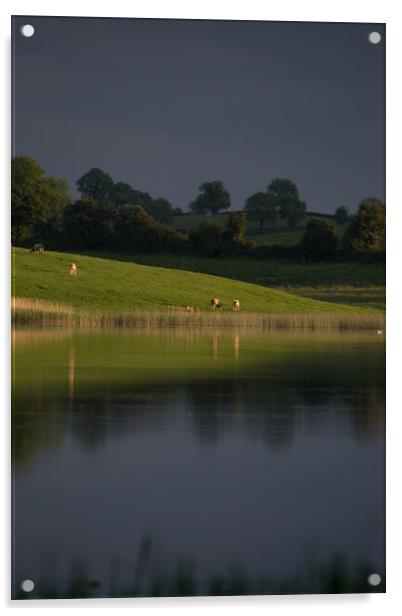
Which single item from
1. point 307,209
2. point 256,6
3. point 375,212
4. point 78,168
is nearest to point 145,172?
point 78,168

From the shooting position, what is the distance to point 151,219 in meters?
16.4

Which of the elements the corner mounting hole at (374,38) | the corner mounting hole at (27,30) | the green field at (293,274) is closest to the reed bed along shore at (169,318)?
the green field at (293,274)

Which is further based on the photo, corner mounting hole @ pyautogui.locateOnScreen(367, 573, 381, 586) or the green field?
the green field

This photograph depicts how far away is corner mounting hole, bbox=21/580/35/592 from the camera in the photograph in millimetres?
8359

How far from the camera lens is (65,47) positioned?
11.1 meters

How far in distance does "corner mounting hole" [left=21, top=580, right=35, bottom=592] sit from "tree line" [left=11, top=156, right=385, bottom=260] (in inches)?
184

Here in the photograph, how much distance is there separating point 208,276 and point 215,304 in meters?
8.52

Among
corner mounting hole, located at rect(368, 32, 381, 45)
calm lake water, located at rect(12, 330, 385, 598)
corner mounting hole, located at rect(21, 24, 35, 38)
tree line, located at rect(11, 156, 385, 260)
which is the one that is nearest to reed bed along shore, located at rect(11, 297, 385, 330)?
tree line, located at rect(11, 156, 385, 260)

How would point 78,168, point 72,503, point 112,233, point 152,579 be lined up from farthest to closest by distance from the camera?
point 112,233
point 78,168
point 72,503
point 152,579

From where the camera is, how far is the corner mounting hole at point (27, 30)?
34.6ft

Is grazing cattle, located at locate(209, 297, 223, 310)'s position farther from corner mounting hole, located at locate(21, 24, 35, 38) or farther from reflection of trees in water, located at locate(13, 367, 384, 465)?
corner mounting hole, located at locate(21, 24, 35, 38)

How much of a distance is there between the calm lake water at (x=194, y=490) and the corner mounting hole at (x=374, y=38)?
3698 mm

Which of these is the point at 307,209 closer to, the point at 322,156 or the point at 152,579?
the point at 322,156

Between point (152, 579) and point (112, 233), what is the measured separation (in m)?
9.44
